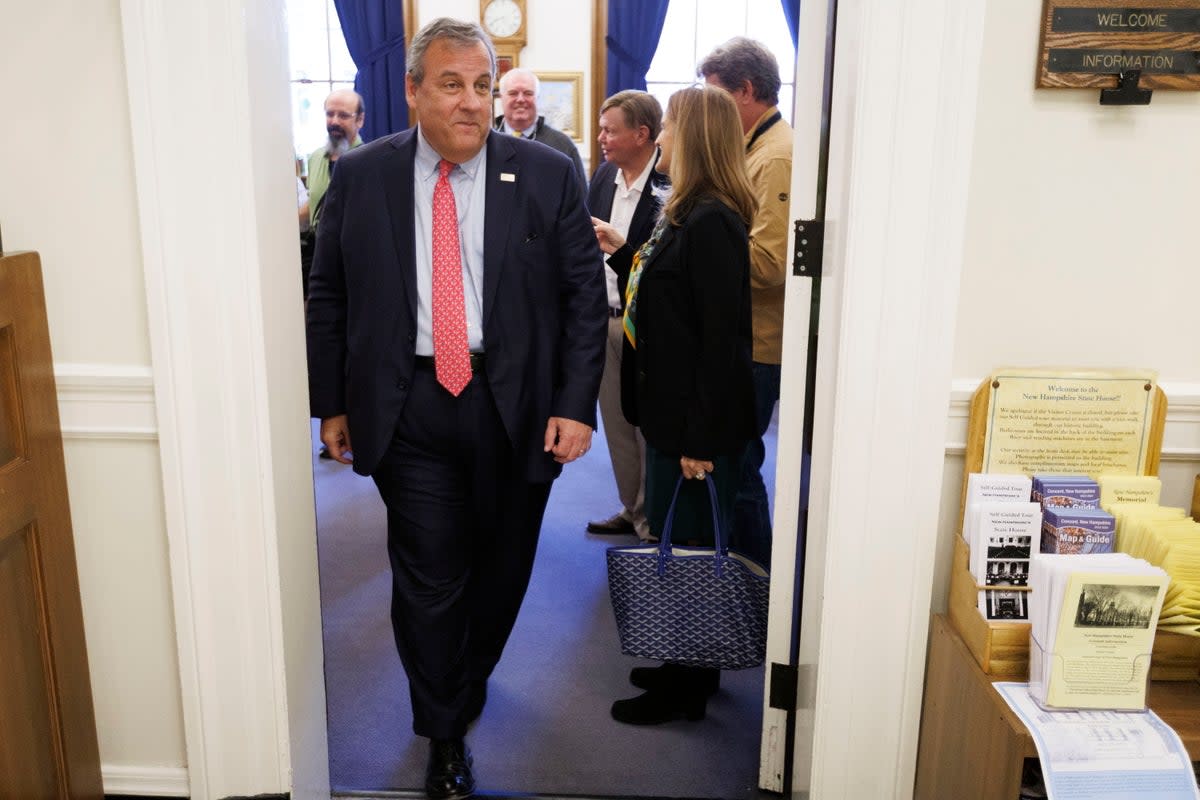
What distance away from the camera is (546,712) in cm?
254

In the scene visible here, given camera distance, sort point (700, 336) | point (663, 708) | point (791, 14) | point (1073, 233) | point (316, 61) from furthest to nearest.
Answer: point (316, 61), point (791, 14), point (663, 708), point (700, 336), point (1073, 233)

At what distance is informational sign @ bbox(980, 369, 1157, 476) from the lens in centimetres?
169

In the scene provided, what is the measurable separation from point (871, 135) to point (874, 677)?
3.20 ft

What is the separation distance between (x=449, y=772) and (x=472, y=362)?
91cm

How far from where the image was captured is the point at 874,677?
72.1 inches

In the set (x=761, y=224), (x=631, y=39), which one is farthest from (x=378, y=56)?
(x=761, y=224)

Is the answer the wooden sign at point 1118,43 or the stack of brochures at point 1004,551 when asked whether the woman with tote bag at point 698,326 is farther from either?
the wooden sign at point 1118,43

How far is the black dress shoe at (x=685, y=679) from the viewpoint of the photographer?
8.27ft

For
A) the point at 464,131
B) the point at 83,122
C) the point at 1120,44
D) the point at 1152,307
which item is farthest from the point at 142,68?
the point at 1152,307

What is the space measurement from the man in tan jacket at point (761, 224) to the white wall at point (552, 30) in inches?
149

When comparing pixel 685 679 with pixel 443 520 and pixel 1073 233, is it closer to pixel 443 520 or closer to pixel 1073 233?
pixel 443 520

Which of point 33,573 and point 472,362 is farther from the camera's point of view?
point 472,362

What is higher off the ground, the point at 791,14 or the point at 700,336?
the point at 791,14

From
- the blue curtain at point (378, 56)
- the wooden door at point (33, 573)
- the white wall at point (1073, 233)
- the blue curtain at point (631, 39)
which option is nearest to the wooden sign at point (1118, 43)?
the white wall at point (1073, 233)
